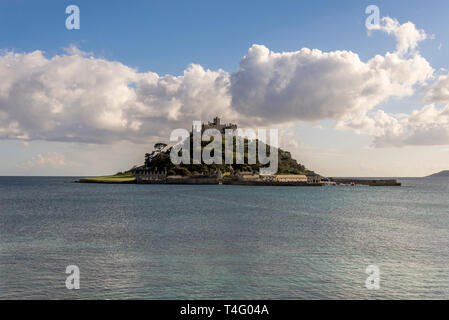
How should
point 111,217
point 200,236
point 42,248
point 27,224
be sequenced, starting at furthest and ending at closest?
1. point 111,217
2. point 27,224
3. point 200,236
4. point 42,248

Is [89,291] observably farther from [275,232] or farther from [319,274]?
[275,232]

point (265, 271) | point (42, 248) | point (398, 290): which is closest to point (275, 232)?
point (265, 271)

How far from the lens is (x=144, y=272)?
22.8m

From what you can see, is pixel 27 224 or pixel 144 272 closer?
pixel 144 272

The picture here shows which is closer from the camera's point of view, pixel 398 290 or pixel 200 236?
pixel 398 290

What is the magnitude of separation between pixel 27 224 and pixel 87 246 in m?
20.3
